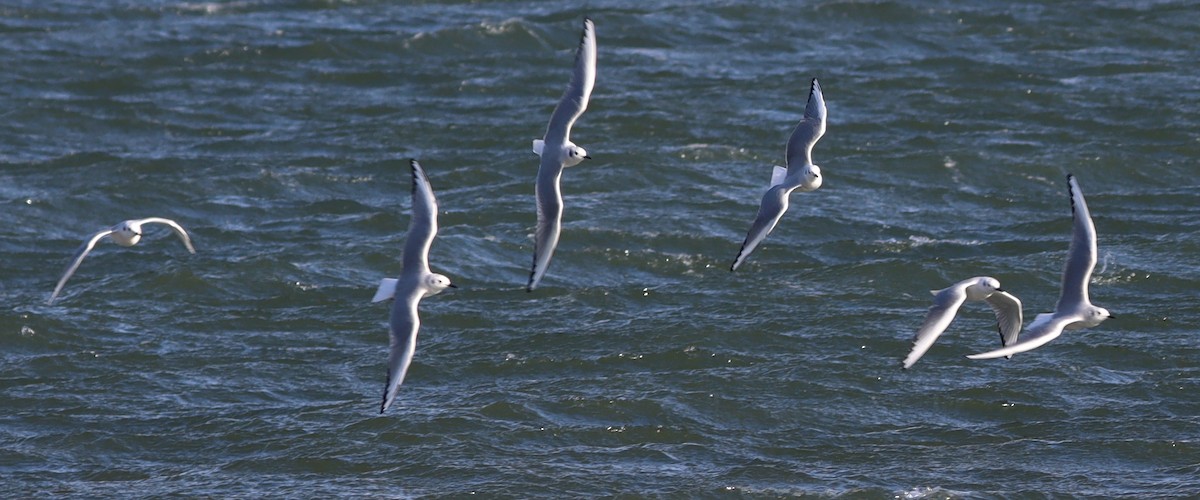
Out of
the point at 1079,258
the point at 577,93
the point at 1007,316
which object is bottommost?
the point at 1007,316

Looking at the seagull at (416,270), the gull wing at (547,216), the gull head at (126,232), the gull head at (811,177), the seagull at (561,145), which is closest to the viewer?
the seagull at (416,270)

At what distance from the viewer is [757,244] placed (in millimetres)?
12570

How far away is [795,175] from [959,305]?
140cm

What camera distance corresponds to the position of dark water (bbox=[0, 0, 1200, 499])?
13.9m

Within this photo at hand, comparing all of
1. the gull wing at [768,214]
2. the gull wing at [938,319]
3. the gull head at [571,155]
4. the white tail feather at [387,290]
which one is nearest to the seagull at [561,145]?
the gull head at [571,155]

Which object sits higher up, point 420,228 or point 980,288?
point 420,228

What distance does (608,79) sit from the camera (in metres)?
24.2

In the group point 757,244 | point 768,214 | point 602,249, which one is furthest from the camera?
point 602,249

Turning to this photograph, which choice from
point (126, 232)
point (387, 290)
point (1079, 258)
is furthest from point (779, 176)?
point (126, 232)

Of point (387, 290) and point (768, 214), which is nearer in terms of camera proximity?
point (387, 290)

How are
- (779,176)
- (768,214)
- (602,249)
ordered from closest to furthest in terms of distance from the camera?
1. (768,214)
2. (779,176)
3. (602,249)

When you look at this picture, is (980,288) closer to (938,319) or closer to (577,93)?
(938,319)

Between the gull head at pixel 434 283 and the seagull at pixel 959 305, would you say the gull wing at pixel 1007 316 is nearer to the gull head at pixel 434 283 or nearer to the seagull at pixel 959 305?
the seagull at pixel 959 305

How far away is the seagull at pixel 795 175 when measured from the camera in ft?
41.4
